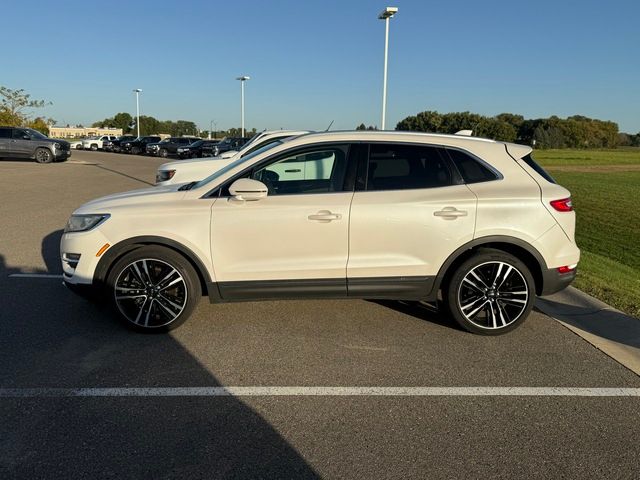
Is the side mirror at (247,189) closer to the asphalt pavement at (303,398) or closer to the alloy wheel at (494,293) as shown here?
the asphalt pavement at (303,398)

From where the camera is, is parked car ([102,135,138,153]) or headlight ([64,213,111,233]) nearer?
headlight ([64,213,111,233])

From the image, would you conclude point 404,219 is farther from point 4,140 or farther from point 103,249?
point 4,140

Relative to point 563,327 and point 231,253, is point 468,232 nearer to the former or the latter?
point 563,327

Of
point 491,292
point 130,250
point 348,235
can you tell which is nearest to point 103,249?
point 130,250

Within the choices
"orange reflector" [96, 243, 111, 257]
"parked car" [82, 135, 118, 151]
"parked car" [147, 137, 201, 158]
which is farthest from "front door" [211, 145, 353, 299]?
"parked car" [82, 135, 118, 151]

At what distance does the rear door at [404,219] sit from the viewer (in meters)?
4.29

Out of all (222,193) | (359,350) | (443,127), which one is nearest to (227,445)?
(359,350)

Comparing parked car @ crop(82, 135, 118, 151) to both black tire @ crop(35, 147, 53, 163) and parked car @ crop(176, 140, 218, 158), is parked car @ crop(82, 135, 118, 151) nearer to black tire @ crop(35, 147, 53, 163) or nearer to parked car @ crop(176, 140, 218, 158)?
parked car @ crop(176, 140, 218, 158)

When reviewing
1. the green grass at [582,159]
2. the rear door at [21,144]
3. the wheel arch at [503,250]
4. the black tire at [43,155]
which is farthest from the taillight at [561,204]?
the green grass at [582,159]

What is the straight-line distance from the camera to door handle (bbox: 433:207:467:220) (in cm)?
432

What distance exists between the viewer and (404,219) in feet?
14.1

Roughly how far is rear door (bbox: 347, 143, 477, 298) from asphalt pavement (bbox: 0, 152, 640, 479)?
54 cm

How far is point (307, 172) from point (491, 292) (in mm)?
2037

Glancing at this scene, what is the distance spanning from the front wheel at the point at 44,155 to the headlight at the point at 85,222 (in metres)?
25.1
